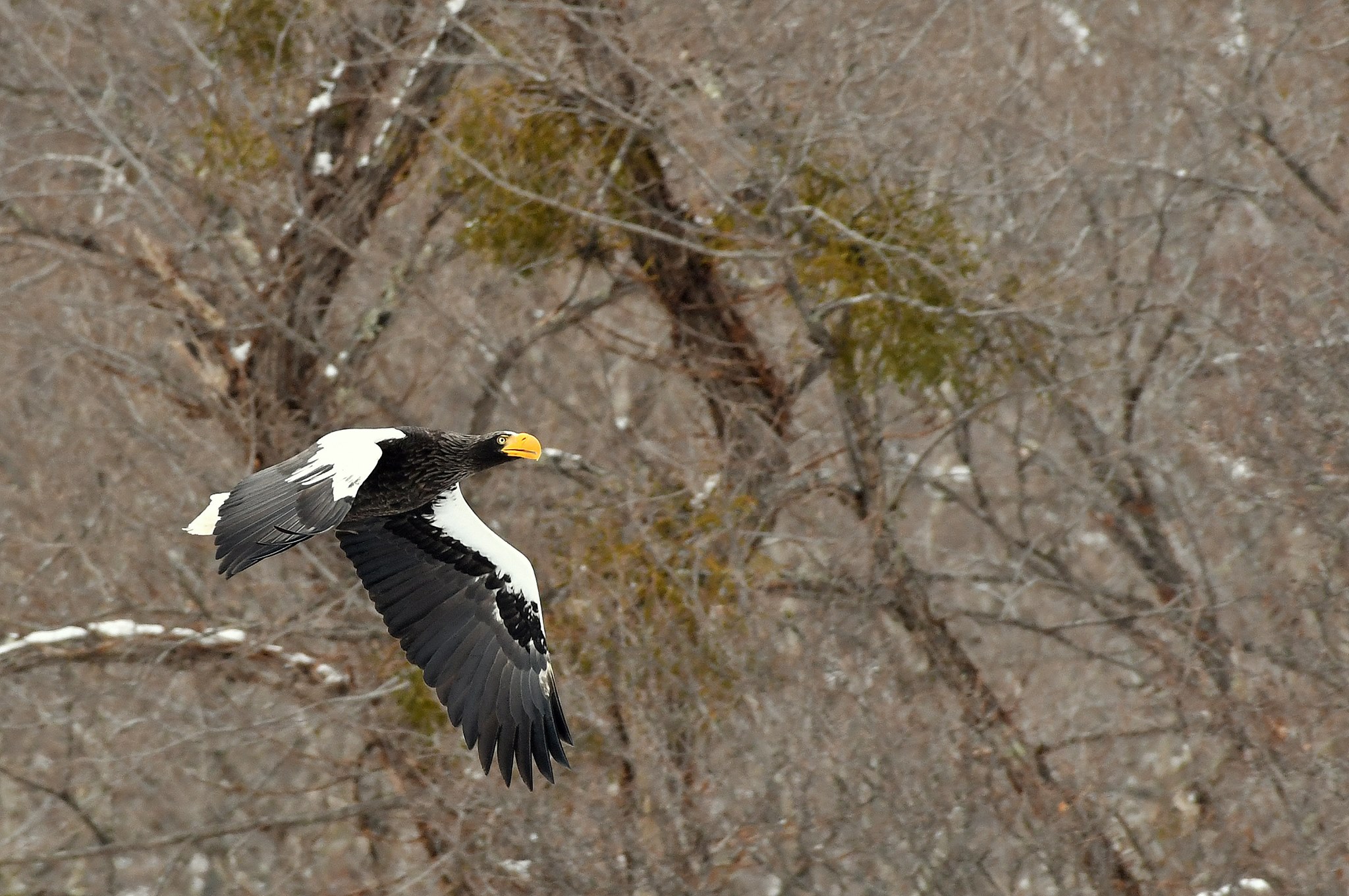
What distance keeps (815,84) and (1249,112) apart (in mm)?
3833

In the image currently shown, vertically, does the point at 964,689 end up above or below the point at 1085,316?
below

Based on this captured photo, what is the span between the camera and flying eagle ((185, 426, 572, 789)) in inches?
284

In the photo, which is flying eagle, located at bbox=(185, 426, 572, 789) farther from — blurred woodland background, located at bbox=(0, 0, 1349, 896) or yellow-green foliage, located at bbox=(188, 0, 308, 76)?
yellow-green foliage, located at bbox=(188, 0, 308, 76)

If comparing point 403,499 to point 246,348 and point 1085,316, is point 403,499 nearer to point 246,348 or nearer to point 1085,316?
point 246,348

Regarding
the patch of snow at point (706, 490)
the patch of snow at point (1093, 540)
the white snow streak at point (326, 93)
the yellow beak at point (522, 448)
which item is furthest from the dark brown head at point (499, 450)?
the patch of snow at point (1093, 540)

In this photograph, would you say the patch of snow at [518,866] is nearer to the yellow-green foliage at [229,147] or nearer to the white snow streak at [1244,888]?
the white snow streak at [1244,888]

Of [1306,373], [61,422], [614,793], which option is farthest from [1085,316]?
[61,422]

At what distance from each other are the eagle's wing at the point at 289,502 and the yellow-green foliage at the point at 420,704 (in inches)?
99.5

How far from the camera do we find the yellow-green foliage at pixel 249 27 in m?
10.4

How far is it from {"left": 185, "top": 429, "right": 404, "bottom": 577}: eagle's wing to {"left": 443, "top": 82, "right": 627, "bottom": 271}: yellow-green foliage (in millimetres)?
2944

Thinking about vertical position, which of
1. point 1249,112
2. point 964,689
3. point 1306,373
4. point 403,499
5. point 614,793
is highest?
point 1249,112

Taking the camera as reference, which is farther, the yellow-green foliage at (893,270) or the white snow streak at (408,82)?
the white snow streak at (408,82)

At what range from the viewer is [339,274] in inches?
463

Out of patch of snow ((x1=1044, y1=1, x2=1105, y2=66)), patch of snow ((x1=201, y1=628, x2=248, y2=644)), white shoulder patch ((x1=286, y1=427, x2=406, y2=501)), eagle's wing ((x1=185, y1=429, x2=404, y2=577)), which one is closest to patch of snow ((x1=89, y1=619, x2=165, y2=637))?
patch of snow ((x1=201, y1=628, x2=248, y2=644))
